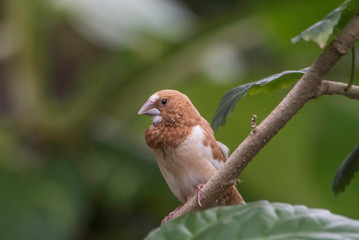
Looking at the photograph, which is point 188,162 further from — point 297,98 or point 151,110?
point 297,98

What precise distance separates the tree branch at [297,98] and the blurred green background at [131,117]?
185 cm

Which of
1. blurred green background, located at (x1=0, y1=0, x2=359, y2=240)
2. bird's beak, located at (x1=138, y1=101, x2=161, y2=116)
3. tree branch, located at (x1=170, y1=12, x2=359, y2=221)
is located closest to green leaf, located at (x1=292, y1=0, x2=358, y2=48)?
tree branch, located at (x1=170, y1=12, x2=359, y2=221)

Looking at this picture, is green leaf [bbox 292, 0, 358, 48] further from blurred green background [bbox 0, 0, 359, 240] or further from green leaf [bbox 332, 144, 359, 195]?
blurred green background [bbox 0, 0, 359, 240]

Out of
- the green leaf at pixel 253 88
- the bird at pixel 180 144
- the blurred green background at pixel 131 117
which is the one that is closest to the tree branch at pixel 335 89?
the green leaf at pixel 253 88

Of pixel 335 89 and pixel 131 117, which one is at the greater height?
pixel 131 117

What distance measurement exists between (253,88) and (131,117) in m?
2.05

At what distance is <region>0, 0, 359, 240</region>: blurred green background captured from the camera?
304 cm

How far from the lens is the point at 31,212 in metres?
3.12

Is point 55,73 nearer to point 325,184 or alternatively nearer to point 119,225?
point 119,225

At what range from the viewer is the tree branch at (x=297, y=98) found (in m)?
1.03

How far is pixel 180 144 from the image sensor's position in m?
1.68

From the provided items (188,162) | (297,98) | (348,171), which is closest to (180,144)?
(188,162)

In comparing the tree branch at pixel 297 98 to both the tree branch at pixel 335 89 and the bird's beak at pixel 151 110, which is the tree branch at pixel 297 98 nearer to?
the tree branch at pixel 335 89

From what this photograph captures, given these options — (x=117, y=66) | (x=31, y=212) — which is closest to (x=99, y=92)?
(x=117, y=66)
